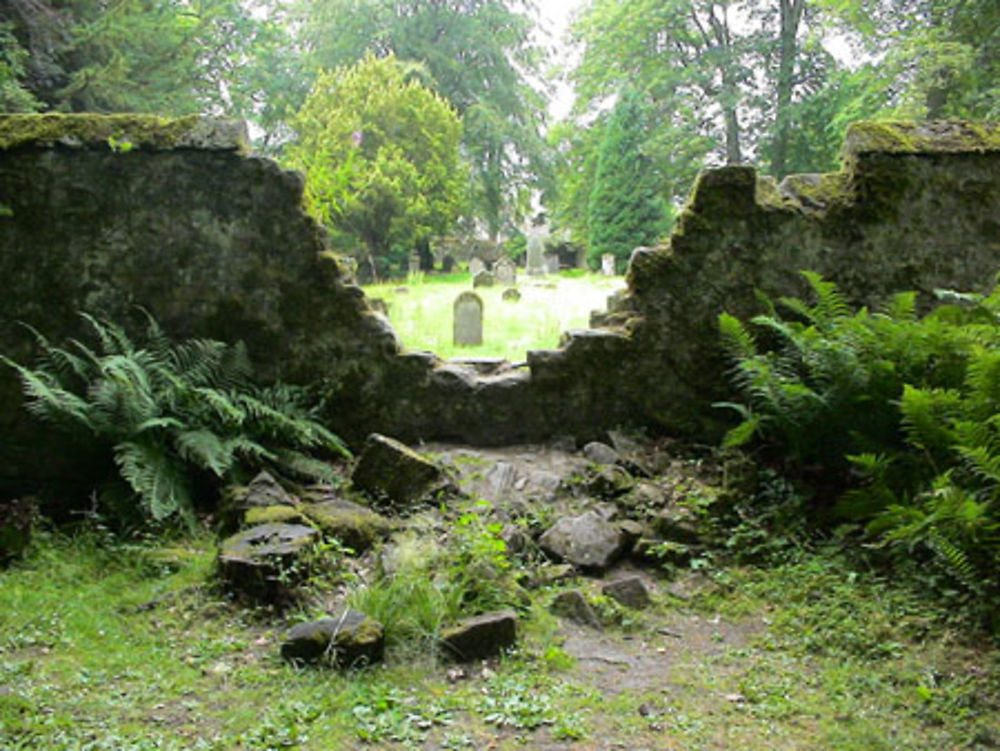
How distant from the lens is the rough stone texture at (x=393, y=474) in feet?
19.5

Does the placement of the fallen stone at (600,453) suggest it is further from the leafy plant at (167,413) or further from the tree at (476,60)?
the tree at (476,60)

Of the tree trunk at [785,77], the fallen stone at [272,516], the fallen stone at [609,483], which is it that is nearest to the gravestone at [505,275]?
the tree trunk at [785,77]

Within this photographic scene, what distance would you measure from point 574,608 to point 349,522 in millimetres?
1591

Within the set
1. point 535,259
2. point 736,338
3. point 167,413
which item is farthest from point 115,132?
point 535,259

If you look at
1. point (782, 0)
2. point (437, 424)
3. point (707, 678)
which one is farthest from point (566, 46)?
point (707, 678)

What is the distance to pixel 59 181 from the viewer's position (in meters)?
6.49

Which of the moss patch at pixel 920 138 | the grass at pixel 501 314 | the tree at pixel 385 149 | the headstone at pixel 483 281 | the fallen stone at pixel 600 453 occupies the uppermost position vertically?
the tree at pixel 385 149

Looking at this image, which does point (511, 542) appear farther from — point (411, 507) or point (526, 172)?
point (526, 172)

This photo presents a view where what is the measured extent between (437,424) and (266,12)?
26.0 m

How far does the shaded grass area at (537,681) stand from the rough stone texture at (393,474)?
134 cm

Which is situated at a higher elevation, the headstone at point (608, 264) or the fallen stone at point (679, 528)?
the headstone at point (608, 264)

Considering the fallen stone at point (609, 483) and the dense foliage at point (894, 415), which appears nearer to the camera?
the dense foliage at point (894, 415)

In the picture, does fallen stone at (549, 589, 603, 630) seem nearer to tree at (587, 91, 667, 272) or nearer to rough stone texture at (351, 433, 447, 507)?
rough stone texture at (351, 433, 447, 507)

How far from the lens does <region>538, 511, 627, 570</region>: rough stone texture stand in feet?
17.4
